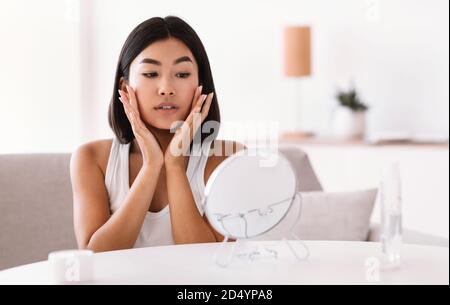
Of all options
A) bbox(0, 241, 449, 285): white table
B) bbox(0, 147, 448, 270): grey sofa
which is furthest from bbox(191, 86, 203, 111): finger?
bbox(0, 147, 448, 270): grey sofa

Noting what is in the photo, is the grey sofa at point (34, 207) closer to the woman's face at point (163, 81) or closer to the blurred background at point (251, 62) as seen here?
the woman's face at point (163, 81)

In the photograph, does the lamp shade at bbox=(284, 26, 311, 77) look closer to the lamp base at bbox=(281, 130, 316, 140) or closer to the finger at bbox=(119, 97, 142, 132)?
the lamp base at bbox=(281, 130, 316, 140)

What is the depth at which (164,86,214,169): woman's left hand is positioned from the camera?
170cm

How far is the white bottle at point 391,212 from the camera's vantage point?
3.93 ft

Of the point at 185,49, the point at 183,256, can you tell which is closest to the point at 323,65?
the point at 185,49

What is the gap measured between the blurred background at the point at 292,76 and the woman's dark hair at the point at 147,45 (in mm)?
2114

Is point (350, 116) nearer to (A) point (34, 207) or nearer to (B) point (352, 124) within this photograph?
(B) point (352, 124)

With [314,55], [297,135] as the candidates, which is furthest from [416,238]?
[314,55]

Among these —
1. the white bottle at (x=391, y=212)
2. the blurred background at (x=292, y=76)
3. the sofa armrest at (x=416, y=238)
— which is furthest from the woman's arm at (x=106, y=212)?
the blurred background at (x=292, y=76)

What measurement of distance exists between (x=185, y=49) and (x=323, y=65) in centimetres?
272

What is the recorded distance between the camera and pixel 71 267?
1.15 metres

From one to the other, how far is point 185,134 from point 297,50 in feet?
8.58
